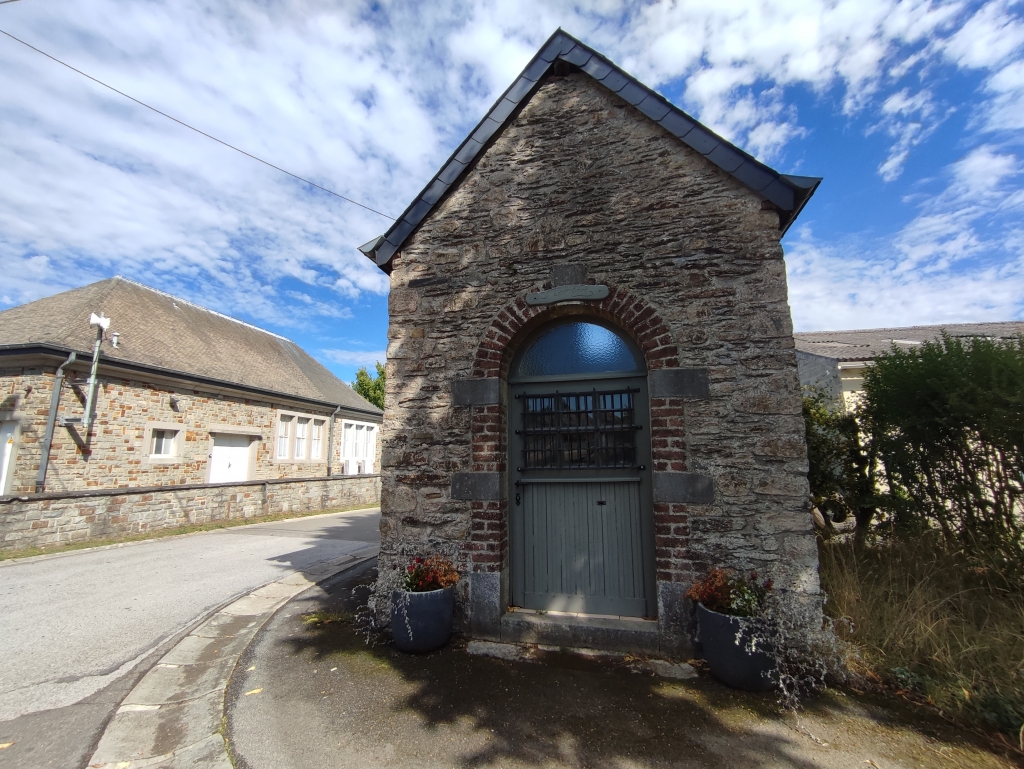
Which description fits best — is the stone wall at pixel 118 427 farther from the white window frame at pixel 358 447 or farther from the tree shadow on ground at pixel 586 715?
the tree shadow on ground at pixel 586 715

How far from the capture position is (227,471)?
1462cm

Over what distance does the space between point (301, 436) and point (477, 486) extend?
15562mm

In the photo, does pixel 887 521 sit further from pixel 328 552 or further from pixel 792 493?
pixel 328 552

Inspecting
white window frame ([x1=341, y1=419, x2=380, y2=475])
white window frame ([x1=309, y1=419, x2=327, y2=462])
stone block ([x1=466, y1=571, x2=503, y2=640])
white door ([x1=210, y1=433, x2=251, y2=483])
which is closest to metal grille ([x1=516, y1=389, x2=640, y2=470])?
stone block ([x1=466, y1=571, x2=503, y2=640])

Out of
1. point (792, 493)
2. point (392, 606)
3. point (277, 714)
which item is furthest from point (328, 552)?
point (792, 493)

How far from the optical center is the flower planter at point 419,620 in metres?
3.85

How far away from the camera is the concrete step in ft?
12.6

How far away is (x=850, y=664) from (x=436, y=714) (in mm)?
2985

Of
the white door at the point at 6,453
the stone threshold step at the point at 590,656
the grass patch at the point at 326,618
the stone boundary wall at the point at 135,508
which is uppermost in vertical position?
the white door at the point at 6,453

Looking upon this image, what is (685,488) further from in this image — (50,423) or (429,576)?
(50,423)

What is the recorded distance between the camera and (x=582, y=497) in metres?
4.39

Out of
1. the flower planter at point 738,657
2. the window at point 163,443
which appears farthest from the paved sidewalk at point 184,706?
the window at point 163,443

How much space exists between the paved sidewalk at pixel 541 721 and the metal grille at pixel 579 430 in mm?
1647

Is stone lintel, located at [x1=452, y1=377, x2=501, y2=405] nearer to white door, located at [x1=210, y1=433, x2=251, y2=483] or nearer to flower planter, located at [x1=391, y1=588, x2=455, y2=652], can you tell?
flower planter, located at [x1=391, y1=588, x2=455, y2=652]
